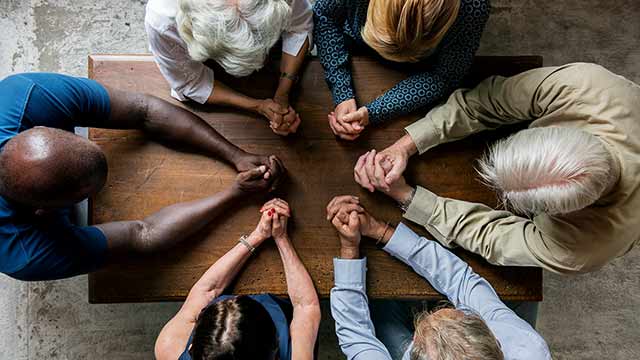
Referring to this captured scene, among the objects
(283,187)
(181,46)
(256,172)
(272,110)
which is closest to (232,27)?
(181,46)

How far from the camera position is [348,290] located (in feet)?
5.65

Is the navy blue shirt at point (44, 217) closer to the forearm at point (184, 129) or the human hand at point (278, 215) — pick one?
the forearm at point (184, 129)

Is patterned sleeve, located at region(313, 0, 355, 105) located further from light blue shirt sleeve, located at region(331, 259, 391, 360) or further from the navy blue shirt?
the navy blue shirt

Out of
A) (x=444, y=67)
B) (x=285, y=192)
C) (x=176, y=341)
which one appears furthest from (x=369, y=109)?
(x=176, y=341)

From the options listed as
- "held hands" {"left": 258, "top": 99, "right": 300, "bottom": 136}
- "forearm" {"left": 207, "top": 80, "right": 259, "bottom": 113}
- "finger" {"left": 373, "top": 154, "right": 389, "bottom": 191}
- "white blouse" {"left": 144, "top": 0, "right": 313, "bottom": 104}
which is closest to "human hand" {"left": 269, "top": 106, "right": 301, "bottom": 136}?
"held hands" {"left": 258, "top": 99, "right": 300, "bottom": 136}

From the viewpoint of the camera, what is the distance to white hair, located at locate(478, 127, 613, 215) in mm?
1239

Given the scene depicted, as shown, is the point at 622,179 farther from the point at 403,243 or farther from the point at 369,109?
the point at 369,109

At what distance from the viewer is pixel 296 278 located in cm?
174

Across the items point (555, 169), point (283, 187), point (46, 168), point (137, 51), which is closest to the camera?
point (555, 169)

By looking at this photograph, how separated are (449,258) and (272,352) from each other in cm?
68

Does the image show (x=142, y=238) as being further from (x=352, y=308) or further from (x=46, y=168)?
(x=352, y=308)

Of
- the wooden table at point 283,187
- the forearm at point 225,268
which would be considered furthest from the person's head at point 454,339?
the forearm at point 225,268

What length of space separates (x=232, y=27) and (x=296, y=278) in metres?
0.86

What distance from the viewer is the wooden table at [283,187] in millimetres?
1778
